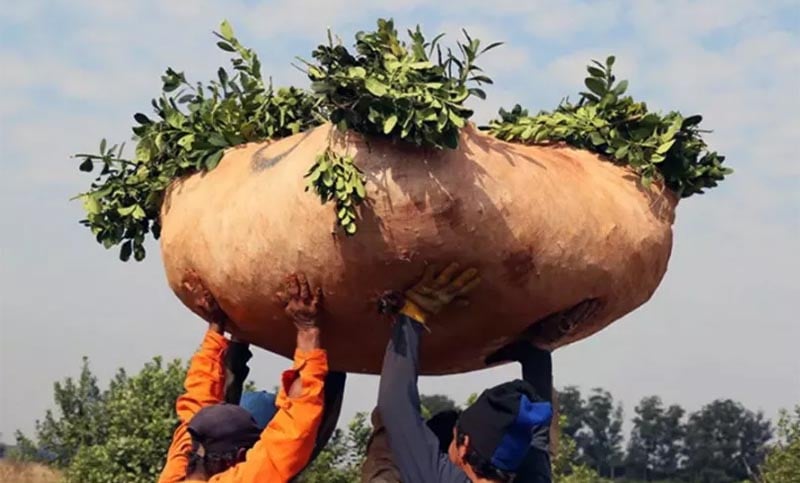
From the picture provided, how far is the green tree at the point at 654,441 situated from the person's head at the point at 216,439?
79.5 m

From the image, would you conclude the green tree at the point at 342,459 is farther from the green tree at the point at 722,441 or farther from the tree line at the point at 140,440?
the green tree at the point at 722,441

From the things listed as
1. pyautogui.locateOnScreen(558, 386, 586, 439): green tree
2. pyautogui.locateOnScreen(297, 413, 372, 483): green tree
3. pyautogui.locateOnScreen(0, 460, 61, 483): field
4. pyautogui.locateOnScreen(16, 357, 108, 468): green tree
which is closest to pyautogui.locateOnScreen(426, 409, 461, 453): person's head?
pyautogui.locateOnScreen(297, 413, 372, 483): green tree

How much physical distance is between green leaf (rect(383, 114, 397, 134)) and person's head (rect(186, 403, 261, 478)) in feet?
3.18

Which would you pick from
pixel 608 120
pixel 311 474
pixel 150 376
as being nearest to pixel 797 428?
pixel 311 474

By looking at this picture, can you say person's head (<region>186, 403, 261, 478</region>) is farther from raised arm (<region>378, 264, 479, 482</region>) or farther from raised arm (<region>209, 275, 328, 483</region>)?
raised arm (<region>378, 264, 479, 482</region>)

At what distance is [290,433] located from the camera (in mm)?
3447

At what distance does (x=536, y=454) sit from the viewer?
3.64 metres

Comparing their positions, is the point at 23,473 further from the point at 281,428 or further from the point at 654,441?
the point at 654,441

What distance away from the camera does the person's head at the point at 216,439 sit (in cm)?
349

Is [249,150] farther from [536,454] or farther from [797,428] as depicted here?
[797,428]

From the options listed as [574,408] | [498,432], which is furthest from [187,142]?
[574,408]

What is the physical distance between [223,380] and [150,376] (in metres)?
9.36

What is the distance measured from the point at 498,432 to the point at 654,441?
82860 millimetres

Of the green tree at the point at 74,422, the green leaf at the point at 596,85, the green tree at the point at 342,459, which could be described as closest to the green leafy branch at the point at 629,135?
the green leaf at the point at 596,85
